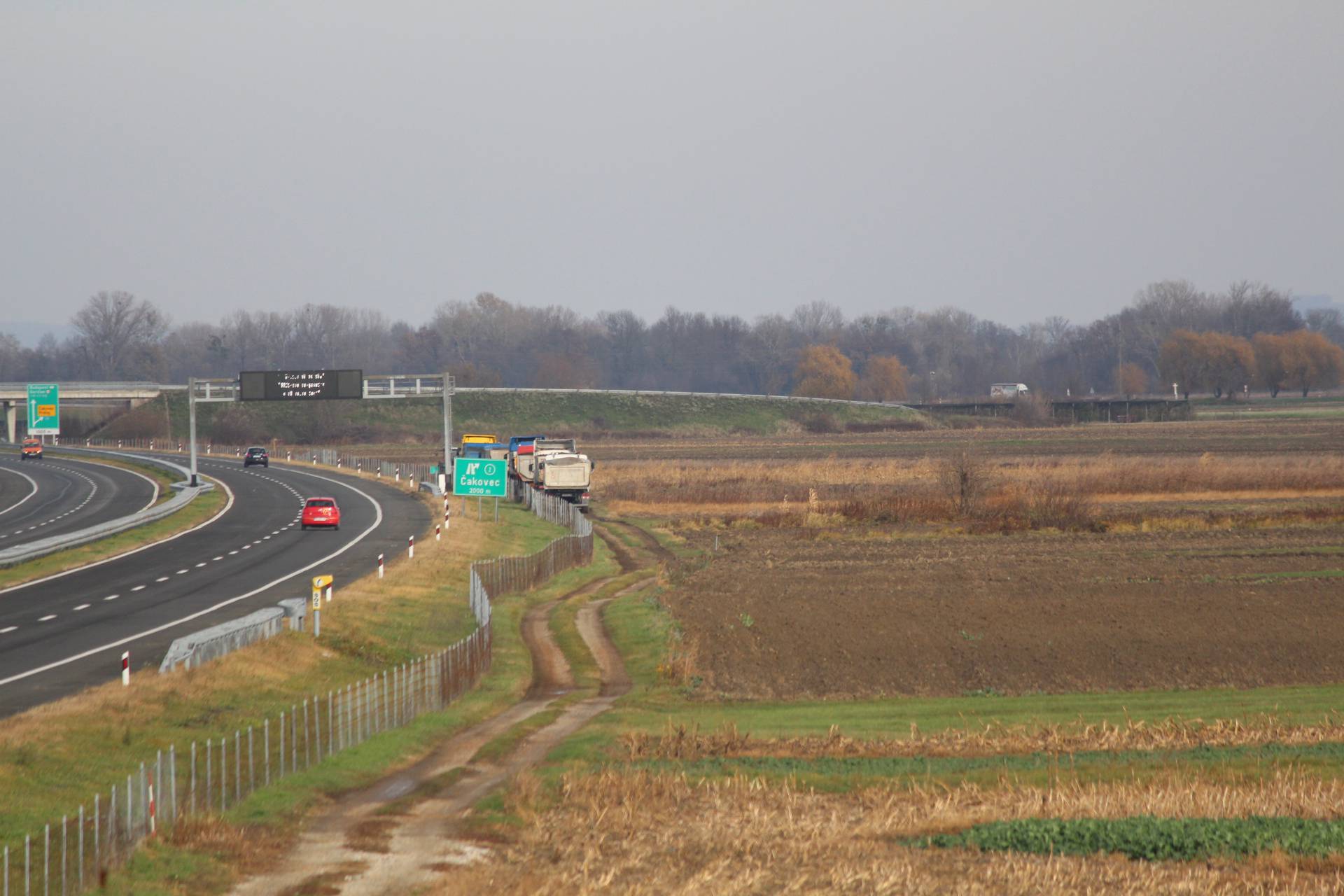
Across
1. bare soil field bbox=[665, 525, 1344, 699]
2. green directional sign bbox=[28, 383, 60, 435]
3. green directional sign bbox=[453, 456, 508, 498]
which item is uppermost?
green directional sign bbox=[28, 383, 60, 435]

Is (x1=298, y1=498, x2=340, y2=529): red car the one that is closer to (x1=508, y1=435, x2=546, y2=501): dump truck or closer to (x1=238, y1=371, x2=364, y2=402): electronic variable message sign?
(x1=508, y1=435, x2=546, y2=501): dump truck

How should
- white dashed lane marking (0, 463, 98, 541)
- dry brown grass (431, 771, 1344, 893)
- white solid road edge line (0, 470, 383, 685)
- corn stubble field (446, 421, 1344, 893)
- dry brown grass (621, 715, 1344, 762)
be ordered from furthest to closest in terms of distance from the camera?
white dashed lane marking (0, 463, 98, 541) → white solid road edge line (0, 470, 383, 685) → dry brown grass (621, 715, 1344, 762) → corn stubble field (446, 421, 1344, 893) → dry brown grass (431, 771, 1344, 893)

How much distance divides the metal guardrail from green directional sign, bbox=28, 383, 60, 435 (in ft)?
105

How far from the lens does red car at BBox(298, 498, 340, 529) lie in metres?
59.4

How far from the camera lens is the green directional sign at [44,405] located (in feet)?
358

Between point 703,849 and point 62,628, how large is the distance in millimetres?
21833

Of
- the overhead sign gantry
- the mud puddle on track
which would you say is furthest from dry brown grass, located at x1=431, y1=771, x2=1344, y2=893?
Answer: the overhead sign gantry

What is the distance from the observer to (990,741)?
76.9ft

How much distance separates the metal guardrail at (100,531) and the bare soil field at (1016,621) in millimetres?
21709

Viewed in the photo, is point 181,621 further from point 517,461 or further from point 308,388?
point 308,388

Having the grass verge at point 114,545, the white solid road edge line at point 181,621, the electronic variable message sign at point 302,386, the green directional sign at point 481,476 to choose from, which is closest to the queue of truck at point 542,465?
the electronic variable message sign at point 302,386

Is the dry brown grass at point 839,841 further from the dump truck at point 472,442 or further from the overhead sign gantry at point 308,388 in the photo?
the overhead sign gantry at point 308,388

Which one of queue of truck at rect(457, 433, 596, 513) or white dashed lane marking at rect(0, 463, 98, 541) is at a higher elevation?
queue of truck at rect(457, 433, 596, 513)

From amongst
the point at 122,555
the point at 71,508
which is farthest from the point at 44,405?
the point at 122,555
